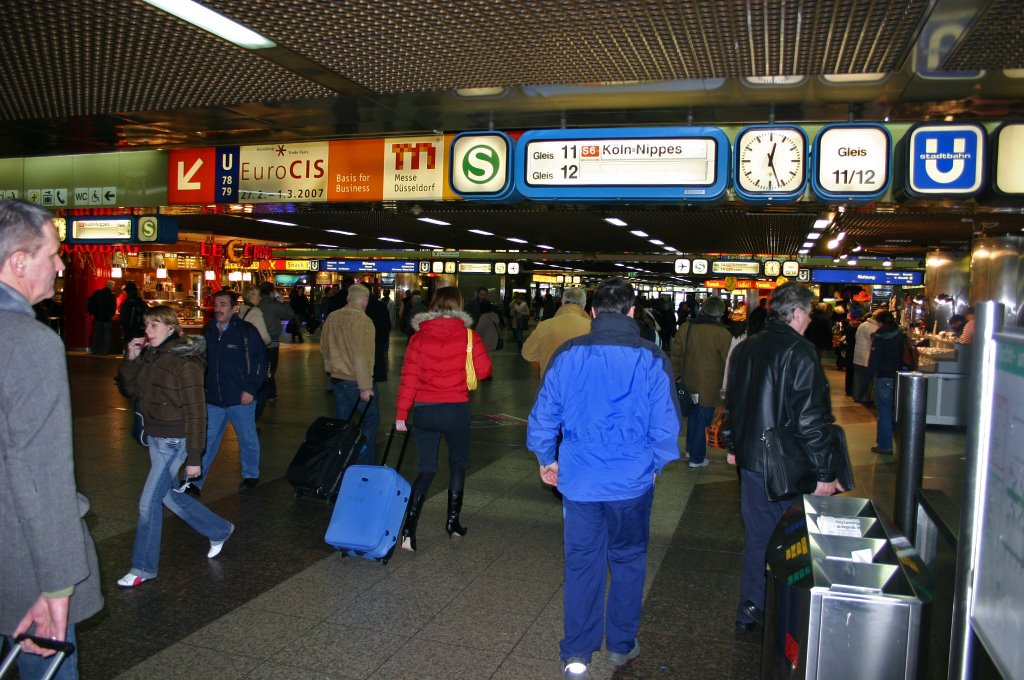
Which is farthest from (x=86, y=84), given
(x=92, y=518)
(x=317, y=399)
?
(x=317, y=399)

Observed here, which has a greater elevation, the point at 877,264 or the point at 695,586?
the point at 877,264

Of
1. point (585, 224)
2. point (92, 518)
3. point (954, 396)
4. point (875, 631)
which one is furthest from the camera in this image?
point (585, 224)

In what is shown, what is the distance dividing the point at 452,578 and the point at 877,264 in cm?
3182

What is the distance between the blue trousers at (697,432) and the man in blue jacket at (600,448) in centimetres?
506

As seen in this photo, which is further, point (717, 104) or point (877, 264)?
point (877, 264)

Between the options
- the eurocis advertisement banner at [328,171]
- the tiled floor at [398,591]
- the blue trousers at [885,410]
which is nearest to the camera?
the tiled floor at [398,591]

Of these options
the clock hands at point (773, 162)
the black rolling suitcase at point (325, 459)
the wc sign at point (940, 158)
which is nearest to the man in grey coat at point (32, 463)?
the black rolling suitcase at point (325, 459)

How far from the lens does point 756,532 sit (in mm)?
4574

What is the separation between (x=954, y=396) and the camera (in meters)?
11.9

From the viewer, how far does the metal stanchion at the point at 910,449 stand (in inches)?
163

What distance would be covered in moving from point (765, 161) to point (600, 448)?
373 cm

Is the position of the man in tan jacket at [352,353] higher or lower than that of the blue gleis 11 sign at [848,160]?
lower

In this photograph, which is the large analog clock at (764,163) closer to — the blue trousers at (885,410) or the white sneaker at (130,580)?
the blue trousers at (885,410)

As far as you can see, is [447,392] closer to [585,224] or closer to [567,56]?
[567,56]
